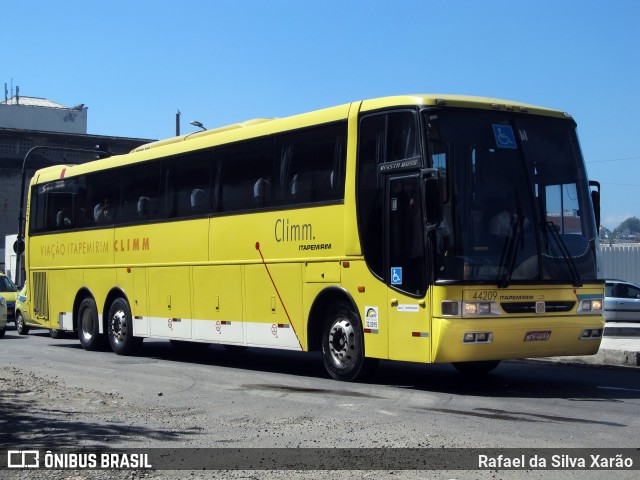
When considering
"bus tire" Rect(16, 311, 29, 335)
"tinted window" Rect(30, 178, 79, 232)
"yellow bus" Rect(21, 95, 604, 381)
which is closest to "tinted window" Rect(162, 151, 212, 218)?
"yellow bus" Rect(21, 95, 604, 381)

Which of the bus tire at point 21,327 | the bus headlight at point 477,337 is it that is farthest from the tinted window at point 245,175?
the bus tire at point 21,327

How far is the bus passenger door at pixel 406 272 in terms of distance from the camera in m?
12.6

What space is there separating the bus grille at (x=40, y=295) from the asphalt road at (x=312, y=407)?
6120mm

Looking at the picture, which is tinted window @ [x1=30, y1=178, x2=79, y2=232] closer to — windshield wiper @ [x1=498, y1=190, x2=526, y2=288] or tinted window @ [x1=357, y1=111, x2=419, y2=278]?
tinted window @ [x1=357, y1=111, x2=419, y2=278]

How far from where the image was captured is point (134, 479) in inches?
296

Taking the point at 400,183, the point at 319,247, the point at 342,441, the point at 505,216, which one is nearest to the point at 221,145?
the point at 319,247

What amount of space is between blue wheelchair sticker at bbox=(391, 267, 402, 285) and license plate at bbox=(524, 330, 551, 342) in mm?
1776

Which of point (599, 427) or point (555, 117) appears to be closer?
point (599, 427)

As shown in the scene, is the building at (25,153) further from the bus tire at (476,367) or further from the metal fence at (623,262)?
the bus tire at (476,367)

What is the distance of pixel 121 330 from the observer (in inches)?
806

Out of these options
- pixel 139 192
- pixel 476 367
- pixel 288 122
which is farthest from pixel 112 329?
pixel 476 367

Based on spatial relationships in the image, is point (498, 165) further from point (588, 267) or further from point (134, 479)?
point (134, 479)

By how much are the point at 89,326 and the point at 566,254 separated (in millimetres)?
12185

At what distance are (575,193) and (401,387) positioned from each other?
3.58m
